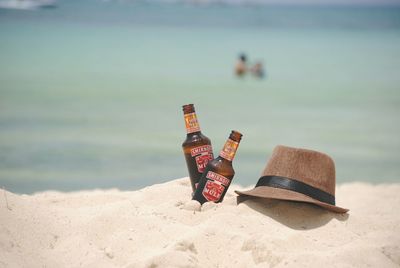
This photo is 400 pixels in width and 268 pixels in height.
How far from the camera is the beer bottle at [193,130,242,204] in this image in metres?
3.81

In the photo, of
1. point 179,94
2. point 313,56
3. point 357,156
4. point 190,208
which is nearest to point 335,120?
point 357,156

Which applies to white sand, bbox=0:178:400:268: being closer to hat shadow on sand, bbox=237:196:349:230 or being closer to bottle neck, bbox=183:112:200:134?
hat shadow on sand, bbox=237:196:349:230

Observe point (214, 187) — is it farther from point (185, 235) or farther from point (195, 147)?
point (185, 235)

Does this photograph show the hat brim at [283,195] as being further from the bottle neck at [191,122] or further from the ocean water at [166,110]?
the ocean water at [166,110]

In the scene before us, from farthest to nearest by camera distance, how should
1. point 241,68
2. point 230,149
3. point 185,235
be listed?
point 241,68
point 230,149
point 185,235

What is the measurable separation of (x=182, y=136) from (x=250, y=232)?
6958 mm

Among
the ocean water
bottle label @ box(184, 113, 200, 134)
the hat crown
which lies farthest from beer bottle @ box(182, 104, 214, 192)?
the ocean water

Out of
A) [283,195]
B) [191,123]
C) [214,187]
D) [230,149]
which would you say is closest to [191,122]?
[191,123]

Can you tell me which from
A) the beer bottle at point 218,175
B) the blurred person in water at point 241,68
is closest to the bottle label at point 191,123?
the beer bottle at point 218,175

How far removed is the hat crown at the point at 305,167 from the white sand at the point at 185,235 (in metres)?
0.18

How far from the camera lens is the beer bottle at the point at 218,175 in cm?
381

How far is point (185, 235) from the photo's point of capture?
3381 millimetres

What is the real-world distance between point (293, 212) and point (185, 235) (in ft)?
2.61

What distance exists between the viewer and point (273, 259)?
3.17 metres
